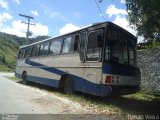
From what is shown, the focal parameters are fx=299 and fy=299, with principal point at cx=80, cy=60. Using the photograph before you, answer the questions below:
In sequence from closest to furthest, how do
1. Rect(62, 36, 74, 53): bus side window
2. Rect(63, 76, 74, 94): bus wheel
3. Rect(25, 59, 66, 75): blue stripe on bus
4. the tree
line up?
the tree, Rect(63, 76, 74, 94): bus wheel, Rect(62, 36, 74, 53): bus side window, Rect(25, 59, 66, 75): blue stripe on bus

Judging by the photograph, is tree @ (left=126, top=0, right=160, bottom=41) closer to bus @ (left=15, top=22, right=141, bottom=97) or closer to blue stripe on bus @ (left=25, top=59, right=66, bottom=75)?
bus @ (left=15, top=22, right=141, bottom=97)

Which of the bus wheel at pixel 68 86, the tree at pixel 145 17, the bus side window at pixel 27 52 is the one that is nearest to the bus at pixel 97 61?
the bus wheel at pixel 68 86

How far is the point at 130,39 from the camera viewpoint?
Result: 13195mm

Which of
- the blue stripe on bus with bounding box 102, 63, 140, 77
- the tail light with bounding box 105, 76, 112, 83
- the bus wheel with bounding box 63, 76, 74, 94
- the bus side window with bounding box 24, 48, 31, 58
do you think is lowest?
the bus wheel with bounding box 63, 76, 74, 94

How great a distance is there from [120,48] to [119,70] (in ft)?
3.27

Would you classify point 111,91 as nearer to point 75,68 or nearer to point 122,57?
point 122,57

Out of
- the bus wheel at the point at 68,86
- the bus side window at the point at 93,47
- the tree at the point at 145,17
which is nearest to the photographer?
the tree at the point at 145,17

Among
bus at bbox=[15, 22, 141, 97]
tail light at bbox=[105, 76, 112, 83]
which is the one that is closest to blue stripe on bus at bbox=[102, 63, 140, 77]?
bus at bbox=[15, 22, 141, 97]

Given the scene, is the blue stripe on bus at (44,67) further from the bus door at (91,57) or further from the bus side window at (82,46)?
the bus door at (91,57)

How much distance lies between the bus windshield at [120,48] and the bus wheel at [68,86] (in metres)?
2.97

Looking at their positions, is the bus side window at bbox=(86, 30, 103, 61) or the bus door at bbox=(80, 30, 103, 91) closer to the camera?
the bus door at bbox=(80, 30, 103, 91)

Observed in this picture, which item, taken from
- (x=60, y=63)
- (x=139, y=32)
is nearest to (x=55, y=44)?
(x=60, y=63)

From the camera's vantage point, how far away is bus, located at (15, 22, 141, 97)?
11.7m

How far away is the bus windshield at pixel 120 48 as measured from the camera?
11828 mm
